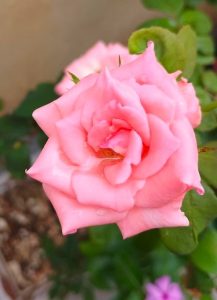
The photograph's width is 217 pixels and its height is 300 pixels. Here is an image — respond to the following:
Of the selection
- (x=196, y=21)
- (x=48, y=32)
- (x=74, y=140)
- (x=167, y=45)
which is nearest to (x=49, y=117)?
(x=74, y=140)

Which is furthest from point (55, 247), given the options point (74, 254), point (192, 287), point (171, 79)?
point (171, 79)

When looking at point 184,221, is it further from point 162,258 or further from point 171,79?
point 162,258

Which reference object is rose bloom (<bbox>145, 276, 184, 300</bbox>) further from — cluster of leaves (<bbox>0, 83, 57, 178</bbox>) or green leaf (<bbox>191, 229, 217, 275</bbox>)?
cluster of leaves (<bbox>0, 83, 57, 178</bbox>)

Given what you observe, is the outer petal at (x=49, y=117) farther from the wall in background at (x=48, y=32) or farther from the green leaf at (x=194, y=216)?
the wall in background at (x=48, y=32)

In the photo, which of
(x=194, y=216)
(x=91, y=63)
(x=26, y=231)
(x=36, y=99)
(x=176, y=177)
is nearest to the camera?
(x=176, y=177)

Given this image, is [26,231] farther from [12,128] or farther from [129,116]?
[129,116]

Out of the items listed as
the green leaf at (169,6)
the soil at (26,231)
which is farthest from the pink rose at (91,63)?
the soil at (26,231)

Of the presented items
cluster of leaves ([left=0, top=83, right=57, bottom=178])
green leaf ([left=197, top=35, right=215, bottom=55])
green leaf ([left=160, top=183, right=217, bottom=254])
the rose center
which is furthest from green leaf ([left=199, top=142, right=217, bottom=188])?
cluster of leaves ([left=0, top=83, right=57, bottom=178])

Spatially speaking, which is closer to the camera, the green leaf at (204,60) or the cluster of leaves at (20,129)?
the green leaf at (204,60)
